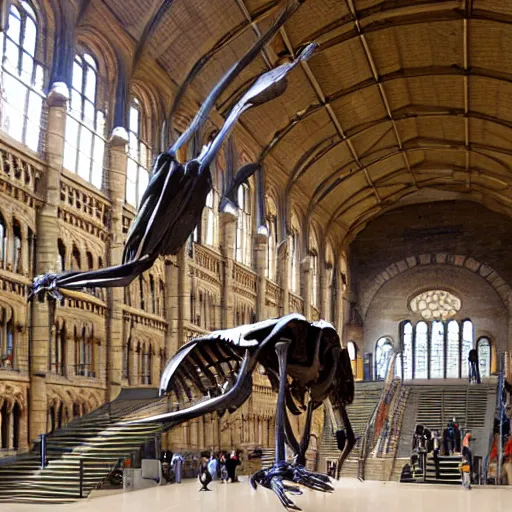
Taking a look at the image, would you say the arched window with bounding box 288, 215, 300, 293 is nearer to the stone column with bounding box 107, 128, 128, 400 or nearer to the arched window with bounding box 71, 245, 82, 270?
the stone column with bounding box 107, 128, 128, 400

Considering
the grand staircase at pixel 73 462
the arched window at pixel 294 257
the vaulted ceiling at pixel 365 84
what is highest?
the vaulted ceiling at pixel 365 84

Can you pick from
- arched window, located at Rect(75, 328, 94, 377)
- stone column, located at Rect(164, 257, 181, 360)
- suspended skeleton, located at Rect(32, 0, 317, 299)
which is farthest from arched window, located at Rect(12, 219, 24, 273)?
suspended skeleton, located at Rect(32, 0, 317, 299)

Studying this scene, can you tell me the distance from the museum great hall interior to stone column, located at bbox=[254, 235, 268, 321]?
0.27ft

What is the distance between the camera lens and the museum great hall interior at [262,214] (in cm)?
1980

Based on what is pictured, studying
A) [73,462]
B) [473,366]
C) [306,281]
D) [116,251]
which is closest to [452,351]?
[473,366]

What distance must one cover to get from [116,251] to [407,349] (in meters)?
28.4

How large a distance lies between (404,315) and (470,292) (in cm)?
379

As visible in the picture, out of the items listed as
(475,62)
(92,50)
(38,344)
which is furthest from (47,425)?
(475,62)

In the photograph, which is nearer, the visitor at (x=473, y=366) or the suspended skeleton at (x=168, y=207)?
the suspended skeleton at (x=168, y=207)

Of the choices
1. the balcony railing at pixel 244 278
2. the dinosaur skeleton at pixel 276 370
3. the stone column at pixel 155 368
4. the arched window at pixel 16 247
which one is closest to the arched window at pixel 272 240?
the balcony railing at pixel 244 278

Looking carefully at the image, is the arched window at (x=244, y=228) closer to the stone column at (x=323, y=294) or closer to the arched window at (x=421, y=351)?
the stone column at (x=323, y=294)

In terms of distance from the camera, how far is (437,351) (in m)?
47.8

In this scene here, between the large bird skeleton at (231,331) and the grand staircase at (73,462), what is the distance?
2.32 m

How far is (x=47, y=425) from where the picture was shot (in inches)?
782
